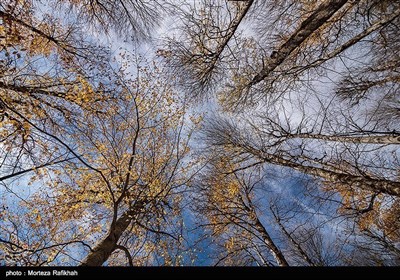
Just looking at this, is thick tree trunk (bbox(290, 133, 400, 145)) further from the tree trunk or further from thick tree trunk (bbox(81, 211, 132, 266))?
thick tree trunk (bbox(81, 211, 132, 266))

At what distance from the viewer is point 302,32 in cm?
451

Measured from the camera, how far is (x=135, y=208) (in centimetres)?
575

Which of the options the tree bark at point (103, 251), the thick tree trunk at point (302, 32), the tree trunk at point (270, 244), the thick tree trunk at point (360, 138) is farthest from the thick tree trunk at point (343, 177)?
the tree bark at point (103, 251)

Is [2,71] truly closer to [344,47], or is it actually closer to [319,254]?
[344,47]

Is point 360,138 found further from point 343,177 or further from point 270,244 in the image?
point 270,244

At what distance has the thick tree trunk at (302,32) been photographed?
4.13 metres

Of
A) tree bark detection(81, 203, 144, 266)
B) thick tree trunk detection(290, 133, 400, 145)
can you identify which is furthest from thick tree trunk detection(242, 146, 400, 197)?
tree bark detection(81, 203, 144, 266)

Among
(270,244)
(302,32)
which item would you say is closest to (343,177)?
(270,244)

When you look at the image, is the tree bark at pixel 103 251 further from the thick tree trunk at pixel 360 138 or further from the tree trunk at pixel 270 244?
the thick tree trunk at pixel 360 138

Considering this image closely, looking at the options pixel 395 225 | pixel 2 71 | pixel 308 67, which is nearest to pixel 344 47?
pixel 308 67

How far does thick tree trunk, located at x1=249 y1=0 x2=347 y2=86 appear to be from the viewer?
413cm

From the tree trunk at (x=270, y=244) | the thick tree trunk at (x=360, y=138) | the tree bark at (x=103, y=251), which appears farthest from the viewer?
the tree trunk at (x=270, y=244)
